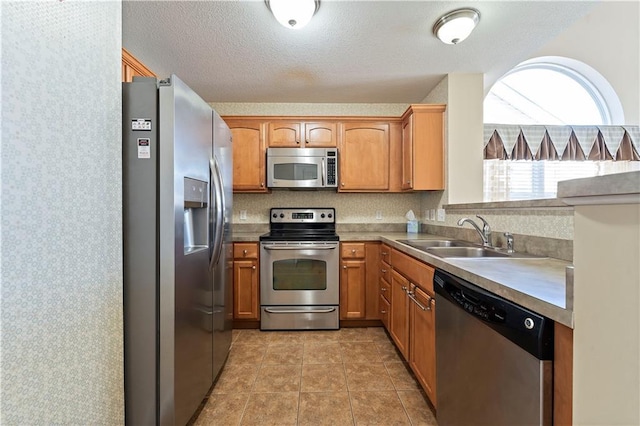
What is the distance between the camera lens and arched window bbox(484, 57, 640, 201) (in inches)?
109

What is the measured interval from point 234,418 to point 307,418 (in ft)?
1.36

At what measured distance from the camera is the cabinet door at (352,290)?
2.73 meters

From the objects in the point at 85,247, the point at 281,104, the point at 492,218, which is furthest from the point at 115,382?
the point at 281,104

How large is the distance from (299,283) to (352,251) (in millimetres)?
614

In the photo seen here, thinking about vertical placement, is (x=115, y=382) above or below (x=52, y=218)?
below

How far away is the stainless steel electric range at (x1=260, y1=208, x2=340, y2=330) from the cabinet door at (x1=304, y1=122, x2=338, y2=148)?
1.07 meters

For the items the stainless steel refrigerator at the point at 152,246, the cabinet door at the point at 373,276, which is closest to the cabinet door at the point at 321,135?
the cabinet door at the point at 373,276

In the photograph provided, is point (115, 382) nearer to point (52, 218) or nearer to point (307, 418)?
point (52, 218)

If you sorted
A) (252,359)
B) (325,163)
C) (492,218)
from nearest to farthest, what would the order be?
(492,218)
(252,359)
(325,163)

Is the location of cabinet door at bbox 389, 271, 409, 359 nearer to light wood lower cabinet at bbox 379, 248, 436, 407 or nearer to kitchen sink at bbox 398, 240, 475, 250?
light wood lower cabinet at bbox 379, 248, 436, 407

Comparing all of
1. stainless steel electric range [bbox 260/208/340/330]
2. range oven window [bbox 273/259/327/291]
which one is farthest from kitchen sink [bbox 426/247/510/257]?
range oven window [bbox 273/259/327/291]

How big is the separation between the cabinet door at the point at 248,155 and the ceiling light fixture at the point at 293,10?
1.42 m

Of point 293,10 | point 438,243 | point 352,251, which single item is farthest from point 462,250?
point 293,10

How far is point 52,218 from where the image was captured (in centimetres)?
87
